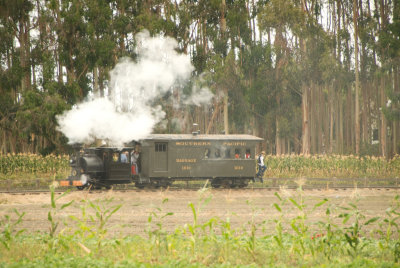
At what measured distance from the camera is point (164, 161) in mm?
22484

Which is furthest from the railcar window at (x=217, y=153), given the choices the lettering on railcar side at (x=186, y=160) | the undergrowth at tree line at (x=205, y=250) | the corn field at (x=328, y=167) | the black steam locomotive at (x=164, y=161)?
the undergrowth at tree line at (x=205, y=250)

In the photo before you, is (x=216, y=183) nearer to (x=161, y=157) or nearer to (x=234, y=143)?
(x=234, y=143)

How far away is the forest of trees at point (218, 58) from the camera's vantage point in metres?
34.1

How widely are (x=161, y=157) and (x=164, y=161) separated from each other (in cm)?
23

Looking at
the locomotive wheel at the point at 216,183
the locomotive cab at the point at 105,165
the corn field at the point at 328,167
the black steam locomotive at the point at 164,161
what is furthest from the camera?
the corn field at the point at 328,167

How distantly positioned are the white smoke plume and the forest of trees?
1.07 meters

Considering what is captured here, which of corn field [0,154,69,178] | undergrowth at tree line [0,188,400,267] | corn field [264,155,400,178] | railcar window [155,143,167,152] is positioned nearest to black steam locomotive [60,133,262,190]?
railcar window [155,143,167,152]

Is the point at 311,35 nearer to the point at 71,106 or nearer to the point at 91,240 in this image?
the point at 71,106

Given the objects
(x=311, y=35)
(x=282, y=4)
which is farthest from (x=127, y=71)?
(x=311, y=35)

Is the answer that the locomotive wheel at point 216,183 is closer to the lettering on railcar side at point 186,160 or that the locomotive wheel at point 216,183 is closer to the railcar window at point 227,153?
the railcar window at point 227,153

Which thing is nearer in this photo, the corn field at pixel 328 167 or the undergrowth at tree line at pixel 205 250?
the undergrowth at tree line at pixel 205 250

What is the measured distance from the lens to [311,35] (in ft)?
143

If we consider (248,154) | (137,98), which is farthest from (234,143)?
(137,98)

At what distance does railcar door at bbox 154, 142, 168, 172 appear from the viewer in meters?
22.4
